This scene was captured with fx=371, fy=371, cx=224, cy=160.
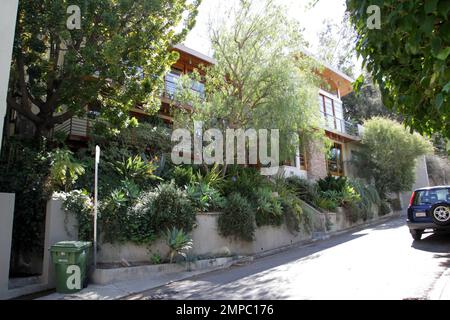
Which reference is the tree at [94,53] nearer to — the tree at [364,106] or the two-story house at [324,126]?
the two-story house at [324,126]

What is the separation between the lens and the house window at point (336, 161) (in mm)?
25328

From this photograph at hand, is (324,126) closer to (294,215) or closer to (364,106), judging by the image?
(294,215)

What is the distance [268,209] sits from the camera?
11820mm

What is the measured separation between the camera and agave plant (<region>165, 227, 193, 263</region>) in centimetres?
892

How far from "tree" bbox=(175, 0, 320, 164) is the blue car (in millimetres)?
4523

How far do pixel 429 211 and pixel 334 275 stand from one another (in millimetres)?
4222

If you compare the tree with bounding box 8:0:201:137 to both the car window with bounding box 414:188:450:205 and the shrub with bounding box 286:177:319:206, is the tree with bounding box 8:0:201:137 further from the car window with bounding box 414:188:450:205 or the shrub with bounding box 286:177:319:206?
the car window with bounding box 414:188:450:205

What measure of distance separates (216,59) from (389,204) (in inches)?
611

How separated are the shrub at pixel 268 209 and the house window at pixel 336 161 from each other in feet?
44.6

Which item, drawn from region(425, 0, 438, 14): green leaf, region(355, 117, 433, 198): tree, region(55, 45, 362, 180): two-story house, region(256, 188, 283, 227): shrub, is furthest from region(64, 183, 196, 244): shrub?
region(355, 117, 433, 198): tree

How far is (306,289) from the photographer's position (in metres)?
6.38
